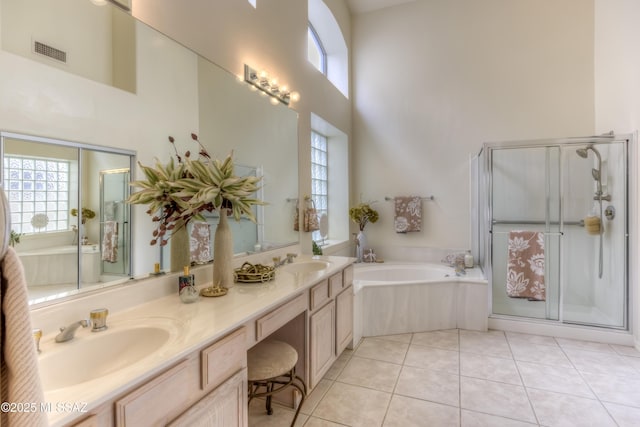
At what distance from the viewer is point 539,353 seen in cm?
276

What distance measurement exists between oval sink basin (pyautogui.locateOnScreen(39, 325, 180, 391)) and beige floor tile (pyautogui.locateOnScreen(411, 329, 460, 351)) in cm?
245

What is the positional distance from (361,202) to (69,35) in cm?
370

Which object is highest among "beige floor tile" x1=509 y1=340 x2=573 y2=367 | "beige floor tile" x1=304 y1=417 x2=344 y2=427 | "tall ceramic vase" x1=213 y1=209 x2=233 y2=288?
"tall ceramic vase" x1=213 y1=209 x2=233 y2=288

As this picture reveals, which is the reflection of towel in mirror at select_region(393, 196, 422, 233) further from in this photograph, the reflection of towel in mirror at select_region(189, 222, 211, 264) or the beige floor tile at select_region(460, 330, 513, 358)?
the reflection of towel in mirror at select_region(189, 222, 211, 264)

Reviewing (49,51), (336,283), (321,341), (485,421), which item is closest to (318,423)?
(321,341)

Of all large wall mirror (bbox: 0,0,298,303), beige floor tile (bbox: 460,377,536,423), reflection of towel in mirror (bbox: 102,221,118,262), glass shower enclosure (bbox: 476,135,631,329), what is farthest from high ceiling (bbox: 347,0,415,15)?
beige floor tile (bbox: 460,377,536,423)

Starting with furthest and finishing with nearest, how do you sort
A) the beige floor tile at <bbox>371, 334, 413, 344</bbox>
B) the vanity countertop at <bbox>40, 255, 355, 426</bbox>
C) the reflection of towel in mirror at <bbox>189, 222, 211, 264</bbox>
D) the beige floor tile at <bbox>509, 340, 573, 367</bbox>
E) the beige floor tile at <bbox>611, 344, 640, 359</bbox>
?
the beige floor tile at <bbox>371, 334, 413, 344</bbox> < the beige floor tile at <bbox>611, 344, 640, 359</bbox> < the beige floor tile at <bbox>509, 340, 573, 367</bbox> < the reflection of towel in mirror at <bbox>189, 222, 211, 264</bbox> < the vanity countertop at <bbox>40, 255, 355, 426</bbox>

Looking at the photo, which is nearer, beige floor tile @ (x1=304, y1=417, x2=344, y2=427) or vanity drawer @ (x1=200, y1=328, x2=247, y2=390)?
vanity drawer @ (x1=200, y1=328, x2=247, y2=390)

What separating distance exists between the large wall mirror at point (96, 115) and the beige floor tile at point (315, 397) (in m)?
1.23

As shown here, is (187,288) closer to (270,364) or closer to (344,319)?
(270,364)

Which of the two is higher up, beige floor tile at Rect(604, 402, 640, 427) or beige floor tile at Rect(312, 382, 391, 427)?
beige floor tile at Rect(604, 402, 640, 427)

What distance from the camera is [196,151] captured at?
5.91ft

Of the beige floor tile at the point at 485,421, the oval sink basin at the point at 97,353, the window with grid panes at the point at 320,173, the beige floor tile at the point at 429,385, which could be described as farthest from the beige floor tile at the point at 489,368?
the oval sink basin at the point at 97,353

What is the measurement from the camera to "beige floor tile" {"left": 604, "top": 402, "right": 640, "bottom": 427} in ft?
6.10
